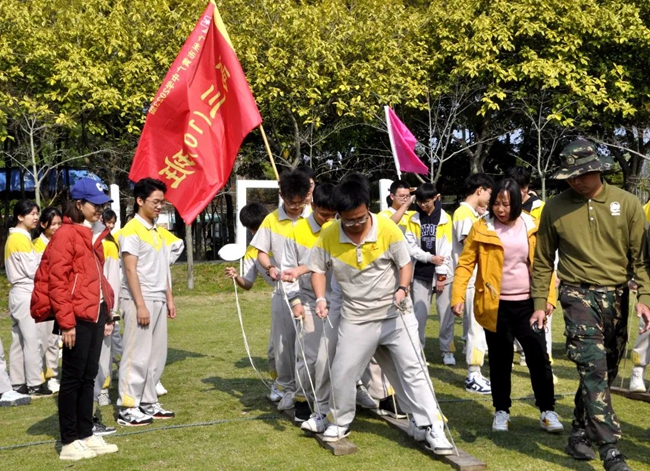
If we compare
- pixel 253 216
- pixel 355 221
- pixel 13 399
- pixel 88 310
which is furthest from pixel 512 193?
pixel 13 399

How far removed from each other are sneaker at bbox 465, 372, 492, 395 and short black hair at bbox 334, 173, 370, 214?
9.53 feet

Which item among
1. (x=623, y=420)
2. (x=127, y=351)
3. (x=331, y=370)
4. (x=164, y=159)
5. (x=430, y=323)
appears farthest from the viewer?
(x=430, y=323)

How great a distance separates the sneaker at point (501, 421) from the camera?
5.96 metres

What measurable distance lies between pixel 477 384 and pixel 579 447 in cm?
228

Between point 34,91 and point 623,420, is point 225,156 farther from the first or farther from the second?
point 34,91

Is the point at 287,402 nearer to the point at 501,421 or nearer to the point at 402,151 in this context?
the point at 501,421

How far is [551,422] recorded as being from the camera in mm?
5836

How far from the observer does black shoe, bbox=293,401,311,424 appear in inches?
253

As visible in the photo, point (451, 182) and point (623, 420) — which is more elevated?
point (451, 182)

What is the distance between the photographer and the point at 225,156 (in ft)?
26.4

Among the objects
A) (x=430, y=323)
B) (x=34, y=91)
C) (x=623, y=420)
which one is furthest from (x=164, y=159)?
(x=34, y=91)

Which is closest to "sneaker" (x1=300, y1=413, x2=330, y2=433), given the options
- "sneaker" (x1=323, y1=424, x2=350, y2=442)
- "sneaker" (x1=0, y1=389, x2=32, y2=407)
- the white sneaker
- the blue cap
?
"sneaker" (x1=323, y1=424, x2=350, y2=442)

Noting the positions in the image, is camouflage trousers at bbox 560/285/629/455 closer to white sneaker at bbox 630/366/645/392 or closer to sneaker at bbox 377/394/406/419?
sneaker at bbox 377/394/406/419

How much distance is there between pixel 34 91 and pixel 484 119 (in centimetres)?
1286
